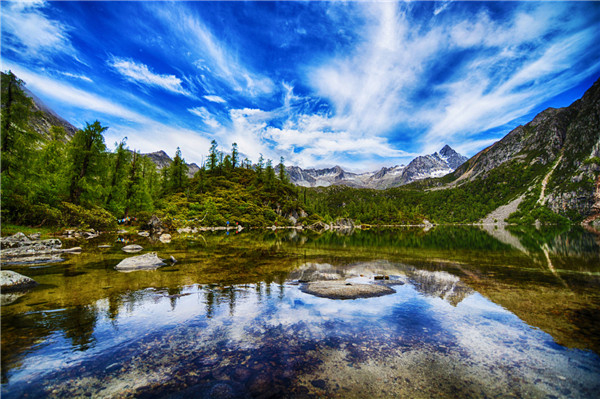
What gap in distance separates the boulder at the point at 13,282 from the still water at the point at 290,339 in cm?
63

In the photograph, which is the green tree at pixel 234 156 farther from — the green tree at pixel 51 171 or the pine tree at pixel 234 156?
the green tree at pixel 51 171

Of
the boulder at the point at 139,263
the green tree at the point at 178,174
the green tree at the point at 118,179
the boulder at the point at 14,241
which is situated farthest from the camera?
the green tree at the point at 178,174

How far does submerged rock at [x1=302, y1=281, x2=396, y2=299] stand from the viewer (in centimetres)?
1557

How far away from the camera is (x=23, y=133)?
3309cm

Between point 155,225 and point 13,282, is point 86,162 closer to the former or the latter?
point 155,225

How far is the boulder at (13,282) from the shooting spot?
1371cm

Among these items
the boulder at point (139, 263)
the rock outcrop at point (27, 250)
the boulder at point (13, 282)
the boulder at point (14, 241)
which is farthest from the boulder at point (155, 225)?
the boulder at point (13, 282)

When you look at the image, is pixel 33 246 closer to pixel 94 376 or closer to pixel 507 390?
pixel 94 376

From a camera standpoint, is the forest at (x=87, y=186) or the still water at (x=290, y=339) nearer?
the still water at (x=290, y=339)

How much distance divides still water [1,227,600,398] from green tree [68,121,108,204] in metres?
34.5

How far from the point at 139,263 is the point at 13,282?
7.73m

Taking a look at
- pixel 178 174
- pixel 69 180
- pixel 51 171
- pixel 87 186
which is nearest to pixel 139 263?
pixel 87 186

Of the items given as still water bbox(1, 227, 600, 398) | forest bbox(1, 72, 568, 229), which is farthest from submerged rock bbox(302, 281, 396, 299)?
forest bbox(1, 72, 568, 229)

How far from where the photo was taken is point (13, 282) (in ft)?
46.0
